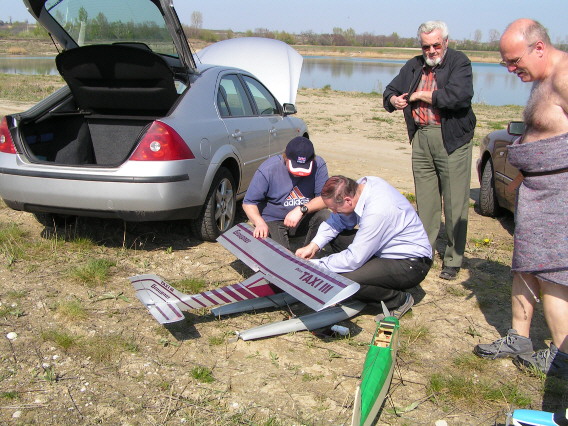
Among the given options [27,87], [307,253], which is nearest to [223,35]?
[27,87]

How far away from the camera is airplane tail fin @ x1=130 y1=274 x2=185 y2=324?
3545 millimetres

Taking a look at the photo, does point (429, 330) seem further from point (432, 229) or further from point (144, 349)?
point (144, 349)

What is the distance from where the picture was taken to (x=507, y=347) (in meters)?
3.64

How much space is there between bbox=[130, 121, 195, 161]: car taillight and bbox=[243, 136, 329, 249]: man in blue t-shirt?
718mm

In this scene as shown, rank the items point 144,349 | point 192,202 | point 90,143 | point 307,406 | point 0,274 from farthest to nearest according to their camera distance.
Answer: point 90,143, point 192,202, point 0,274, point 144,349, point 307,406

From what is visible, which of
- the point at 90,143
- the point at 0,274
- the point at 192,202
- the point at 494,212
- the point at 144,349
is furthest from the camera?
the point at 494,212

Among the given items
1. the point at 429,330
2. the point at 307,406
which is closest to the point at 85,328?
the point at 307,406

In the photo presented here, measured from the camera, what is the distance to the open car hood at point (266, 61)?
8.41 m

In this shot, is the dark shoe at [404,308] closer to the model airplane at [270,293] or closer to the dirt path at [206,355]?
the dirt path at [206,355]

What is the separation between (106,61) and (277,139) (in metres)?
2.18

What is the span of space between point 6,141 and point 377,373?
384 cm

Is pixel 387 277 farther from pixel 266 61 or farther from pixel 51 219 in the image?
pixel 266 61

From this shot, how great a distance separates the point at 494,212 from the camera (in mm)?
7121

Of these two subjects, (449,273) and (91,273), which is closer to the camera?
(91,273)
